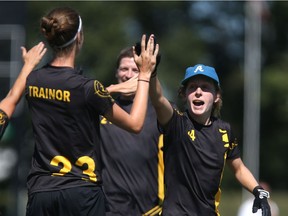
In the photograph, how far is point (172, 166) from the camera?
5902 millimetres

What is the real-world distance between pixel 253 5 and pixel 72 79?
101 feet

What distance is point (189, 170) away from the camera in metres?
5.86

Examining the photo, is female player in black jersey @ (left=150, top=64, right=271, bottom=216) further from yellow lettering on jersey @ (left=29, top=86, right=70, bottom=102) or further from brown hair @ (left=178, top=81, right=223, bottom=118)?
yellow lettering on jersey @ (left=29, top=86, right=70, bottom=102)

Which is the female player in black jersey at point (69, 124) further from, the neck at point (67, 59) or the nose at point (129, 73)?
the nose at point (129, 73)

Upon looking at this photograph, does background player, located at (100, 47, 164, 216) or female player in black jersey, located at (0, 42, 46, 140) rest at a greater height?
female player in black jersey, located at (0, 42, 46, 140)

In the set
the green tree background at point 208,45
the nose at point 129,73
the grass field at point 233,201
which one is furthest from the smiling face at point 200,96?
the green tree background at point 208,45

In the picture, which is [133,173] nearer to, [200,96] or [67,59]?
[200,96]

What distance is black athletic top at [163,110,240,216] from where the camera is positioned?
586 cm

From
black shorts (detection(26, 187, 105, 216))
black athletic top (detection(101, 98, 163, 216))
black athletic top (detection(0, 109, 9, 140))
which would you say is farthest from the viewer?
black athletic top (detection(101, 98, 163, 216))

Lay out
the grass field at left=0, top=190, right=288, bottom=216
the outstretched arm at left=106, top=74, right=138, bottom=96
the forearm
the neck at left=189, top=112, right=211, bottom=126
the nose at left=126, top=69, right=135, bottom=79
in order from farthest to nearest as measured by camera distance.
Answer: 1. the grass field at left=0, top=190, right=288, bottom=216
2. the nose at left=126, top=69, right=135, bottom=79
3. the forearm
4. the neck at left=189, top=112, right=211, bottom=126
5. the outstretched arm at left=106, top=74, right=138, bottom=96

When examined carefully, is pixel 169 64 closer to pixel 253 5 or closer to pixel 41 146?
pixel 253 5

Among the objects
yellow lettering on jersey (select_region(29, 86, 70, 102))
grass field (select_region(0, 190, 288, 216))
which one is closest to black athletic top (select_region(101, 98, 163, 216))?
yellow lettering on jersey (select_region(29, 86, 70, 102))

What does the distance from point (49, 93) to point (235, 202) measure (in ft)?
100

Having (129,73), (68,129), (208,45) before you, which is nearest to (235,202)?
(208,45)
